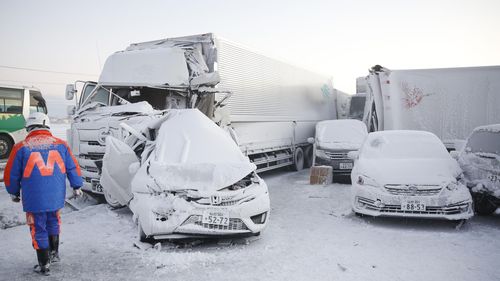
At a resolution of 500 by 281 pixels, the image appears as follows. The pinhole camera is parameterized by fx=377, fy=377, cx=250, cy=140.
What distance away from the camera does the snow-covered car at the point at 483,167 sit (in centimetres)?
638

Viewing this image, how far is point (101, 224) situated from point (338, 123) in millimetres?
8480

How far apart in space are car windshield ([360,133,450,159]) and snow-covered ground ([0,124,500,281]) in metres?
1.21

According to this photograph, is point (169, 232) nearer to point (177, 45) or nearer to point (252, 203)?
point (252, 203)

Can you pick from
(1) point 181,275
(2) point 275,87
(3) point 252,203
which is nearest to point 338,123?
(2) point 275,87

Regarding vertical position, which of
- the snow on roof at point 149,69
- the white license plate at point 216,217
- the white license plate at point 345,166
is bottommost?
the white license plate at point 345,166

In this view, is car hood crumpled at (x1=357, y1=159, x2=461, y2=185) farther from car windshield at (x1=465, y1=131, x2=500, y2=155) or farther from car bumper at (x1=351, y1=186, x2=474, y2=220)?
car windshield at (x1=465, y1=131, x2=500, y2=155)

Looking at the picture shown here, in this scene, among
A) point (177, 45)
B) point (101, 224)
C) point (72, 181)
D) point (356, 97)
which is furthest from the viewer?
point (356, 97)

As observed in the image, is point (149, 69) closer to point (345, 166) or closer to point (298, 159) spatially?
point (345, 166)

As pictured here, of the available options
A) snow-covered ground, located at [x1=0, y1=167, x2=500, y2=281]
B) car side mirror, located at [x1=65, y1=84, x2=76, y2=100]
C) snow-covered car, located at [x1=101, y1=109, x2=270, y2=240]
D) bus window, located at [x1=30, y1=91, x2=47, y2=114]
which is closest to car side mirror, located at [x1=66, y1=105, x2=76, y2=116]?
car side mirror, located at [x1=65, y1=84, x2=76, y2=100]

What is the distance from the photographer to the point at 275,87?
12.3 metres

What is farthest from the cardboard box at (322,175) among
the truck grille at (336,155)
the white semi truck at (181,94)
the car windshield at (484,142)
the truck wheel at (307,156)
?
the truck wheel at (307,156)

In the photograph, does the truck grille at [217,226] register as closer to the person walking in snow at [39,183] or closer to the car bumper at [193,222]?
the car bumper at [193,222]

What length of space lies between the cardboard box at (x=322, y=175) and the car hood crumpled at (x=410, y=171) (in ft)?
11.5

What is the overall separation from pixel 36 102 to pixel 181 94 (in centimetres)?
991
